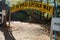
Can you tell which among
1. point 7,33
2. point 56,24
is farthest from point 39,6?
point 56,24

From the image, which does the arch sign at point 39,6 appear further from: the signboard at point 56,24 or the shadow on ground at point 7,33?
the signboard at point 56,24

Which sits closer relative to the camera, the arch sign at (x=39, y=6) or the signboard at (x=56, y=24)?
the signboard at (x=56, y=24)

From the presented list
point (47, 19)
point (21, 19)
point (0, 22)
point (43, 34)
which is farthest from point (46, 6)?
point (21, 19)

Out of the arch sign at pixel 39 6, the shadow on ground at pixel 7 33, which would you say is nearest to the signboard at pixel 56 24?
the shadow on ground at pixel 7 33

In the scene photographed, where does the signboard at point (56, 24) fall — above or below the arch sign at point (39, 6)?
below

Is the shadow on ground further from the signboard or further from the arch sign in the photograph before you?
the signboard

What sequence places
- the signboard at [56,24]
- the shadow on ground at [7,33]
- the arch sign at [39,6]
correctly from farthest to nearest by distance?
1. the arch sign at [39,6]
2. the shadow on ground at [7,33]
3. the signboard at [56,24]

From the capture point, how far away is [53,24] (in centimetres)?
484

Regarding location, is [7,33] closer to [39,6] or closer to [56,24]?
[39,6]

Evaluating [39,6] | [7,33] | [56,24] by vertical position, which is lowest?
[7,33]

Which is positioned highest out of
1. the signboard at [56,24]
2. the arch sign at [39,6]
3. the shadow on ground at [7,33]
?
the arch sign at [39,6]

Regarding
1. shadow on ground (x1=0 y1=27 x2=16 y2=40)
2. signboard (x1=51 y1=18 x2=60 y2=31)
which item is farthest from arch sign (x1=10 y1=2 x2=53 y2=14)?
signboard (x1=51 y1=18 x2=60 y2=31)

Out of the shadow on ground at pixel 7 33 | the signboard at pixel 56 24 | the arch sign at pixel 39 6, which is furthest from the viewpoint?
the arch sign at pixel 39 6

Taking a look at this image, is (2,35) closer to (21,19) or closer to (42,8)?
(42,8)
